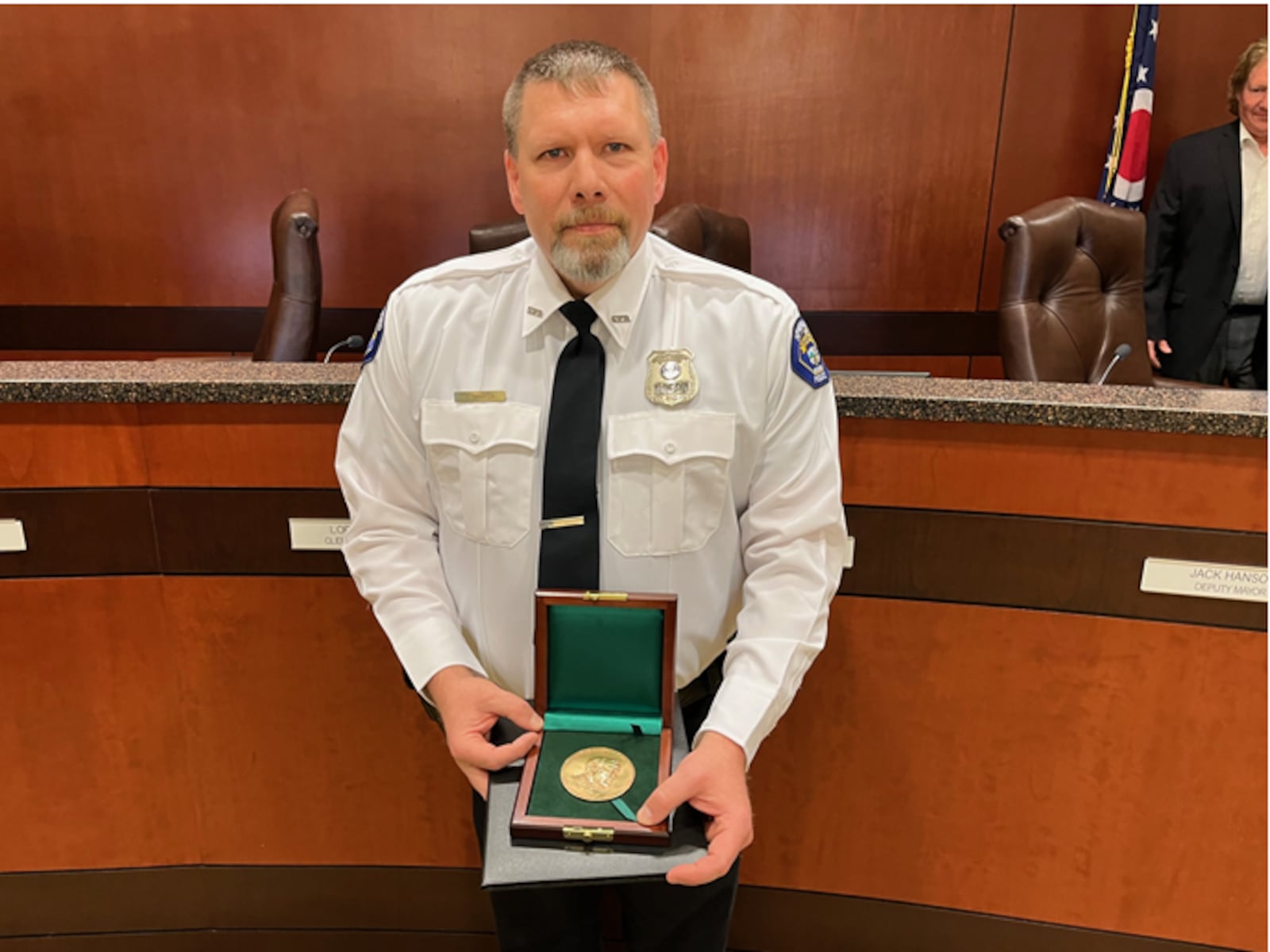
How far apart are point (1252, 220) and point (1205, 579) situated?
2186 mm

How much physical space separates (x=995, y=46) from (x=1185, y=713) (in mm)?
2914

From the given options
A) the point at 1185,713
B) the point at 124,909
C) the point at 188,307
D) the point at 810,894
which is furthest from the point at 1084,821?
the point at 188,307

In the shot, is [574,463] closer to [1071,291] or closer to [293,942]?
[293,942]

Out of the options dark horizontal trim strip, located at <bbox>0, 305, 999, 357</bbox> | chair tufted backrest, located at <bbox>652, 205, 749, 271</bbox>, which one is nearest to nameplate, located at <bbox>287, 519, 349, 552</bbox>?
chair tufted backrest, located at <bbox>652, 205, 749, 271</bbox>

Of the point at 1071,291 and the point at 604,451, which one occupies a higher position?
the point at 1071,291

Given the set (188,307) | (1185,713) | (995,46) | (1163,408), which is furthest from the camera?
(188,307)

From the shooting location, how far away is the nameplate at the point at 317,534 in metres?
1.37

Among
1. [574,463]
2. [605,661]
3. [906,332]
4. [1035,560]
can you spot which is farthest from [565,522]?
[906,332]

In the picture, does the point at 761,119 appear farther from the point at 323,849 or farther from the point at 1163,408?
the point at 323,849

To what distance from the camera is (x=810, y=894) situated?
1.54 meters

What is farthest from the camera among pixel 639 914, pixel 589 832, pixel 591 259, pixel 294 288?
pixel 294 288

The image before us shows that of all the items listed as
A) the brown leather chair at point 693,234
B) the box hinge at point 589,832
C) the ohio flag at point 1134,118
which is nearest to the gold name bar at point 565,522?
the box hinge at point 589,832

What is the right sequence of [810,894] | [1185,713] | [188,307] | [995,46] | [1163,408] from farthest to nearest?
[188,307] → [995,46] → [810,894] → [1185,713] → [1163,408]

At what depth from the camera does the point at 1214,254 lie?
9.41 feet
